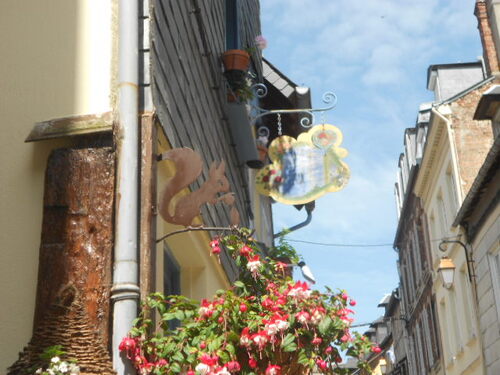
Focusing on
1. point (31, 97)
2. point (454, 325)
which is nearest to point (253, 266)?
point (31, 97)

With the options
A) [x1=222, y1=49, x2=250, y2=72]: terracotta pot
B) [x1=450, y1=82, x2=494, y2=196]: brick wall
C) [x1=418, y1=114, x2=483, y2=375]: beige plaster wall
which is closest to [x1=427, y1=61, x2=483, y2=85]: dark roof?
[x1=418, y1=114, x2=483, y2=375]: beige plaster wall

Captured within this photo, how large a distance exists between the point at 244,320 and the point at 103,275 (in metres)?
0.70

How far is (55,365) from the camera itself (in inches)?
135

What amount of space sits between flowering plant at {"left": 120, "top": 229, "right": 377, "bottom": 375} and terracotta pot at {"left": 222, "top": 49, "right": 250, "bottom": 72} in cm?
426

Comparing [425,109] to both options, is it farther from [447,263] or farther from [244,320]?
[244,320]

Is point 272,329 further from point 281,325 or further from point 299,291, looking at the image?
point 299,291

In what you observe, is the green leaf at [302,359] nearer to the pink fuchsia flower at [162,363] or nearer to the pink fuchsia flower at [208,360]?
the pink fuchsia flower at [208,360]

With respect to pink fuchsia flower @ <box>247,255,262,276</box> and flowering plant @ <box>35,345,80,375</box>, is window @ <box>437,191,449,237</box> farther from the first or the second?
flowering plant @ <box>35,345,80,375</box>

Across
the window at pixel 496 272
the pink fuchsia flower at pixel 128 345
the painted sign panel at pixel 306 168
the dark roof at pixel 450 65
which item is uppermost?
the dark roof at pixel 450 65

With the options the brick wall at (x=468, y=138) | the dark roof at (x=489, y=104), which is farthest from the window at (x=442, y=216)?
the dark roof at (x=489, y=104)

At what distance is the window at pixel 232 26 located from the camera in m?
9.10

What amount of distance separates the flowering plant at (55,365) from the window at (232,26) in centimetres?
595

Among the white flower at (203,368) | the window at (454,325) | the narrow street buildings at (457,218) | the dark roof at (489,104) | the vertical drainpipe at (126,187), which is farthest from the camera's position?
the window at (454,325)

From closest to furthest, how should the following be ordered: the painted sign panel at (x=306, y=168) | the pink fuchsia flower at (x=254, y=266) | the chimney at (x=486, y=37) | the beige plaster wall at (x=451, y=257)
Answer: the pink fuchsia flower at (x=254, y=266) → the painted sign panel at (x=306, y=168) → the beige plaster wall at (x=451, y=257) → the chimney at (x=486, y=37)
